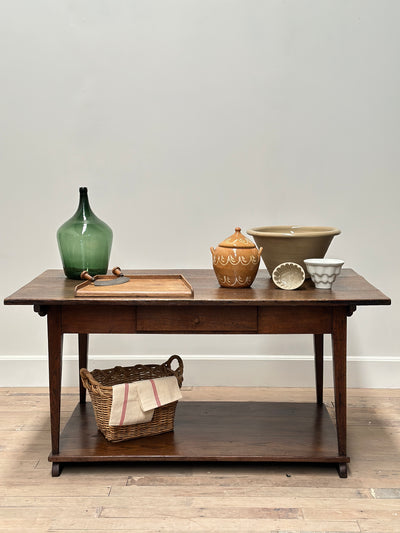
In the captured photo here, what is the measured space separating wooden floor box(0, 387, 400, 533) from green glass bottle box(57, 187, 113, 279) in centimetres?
72

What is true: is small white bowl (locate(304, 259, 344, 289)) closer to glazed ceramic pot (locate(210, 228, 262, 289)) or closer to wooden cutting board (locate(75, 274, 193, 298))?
glazed ceramic pot (locate(210, 228, 262, 289))

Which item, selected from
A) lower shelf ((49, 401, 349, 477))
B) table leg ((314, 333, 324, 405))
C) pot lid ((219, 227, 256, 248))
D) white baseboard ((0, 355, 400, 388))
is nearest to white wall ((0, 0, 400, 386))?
white baseboard ((0, 355, 400, 388))

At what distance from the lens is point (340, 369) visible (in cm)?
222

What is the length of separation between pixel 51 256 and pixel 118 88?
2.87ft

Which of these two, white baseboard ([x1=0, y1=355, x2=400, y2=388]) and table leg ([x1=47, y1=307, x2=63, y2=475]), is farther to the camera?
white baseboard ([x1=0, y1=355, x2=400, y2=388])

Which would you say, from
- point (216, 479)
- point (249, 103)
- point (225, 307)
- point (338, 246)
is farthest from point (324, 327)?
point (249, 103)

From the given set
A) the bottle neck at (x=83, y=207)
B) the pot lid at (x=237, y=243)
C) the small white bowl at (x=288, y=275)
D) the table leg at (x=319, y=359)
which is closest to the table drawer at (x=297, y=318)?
the small white bowl at (x=288, y=275)

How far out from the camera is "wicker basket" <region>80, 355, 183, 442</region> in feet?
7.72

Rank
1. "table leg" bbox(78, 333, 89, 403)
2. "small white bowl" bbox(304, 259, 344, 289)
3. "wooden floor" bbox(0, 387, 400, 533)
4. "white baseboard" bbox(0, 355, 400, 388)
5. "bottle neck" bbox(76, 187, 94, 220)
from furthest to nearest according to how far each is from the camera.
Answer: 1. "white baseboard" bbox(0, 355, 400, 388)
2. "table leg" bbox(78, 333, 89, 403)
3. "bottle neck" bbox(76, 187, 94, 220)
4. "small white bowl" bbox(304, 259, 344, 289)
5. "wooden floor" bbox(0, 387, 400, 533)

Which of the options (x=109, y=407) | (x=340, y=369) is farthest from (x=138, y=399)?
(x=340, y=369)

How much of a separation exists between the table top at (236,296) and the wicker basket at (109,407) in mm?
329

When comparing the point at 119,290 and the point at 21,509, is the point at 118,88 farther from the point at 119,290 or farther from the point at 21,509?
the point at 21,509

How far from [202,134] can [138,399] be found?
1.37 metres

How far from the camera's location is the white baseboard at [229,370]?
10.6 feet
